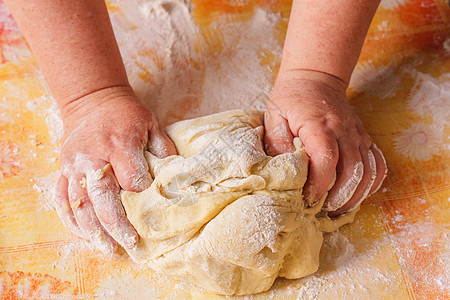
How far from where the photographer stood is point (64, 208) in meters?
1.31

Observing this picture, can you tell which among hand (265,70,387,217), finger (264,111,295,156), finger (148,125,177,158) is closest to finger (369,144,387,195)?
hand (265,70,387,217)

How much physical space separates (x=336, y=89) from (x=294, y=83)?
135 mm

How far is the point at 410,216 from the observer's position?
56.4 inches

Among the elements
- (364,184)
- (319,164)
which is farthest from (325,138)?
(364,184)

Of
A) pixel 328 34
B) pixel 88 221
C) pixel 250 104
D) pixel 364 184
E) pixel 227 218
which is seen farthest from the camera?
pixel 250 104

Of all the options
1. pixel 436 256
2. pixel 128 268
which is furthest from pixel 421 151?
pixel 128 268

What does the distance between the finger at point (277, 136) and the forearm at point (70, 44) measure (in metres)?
0.48

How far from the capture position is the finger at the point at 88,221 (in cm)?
124

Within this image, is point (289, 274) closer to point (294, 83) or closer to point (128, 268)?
point (128, 268)

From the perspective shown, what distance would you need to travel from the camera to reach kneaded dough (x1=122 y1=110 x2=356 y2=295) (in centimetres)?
114

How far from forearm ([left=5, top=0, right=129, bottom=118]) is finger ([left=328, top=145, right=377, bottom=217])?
75 centimetres

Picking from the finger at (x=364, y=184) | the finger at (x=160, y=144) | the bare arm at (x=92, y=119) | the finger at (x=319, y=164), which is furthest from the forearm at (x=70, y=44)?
the finger at (x=364, y=184)

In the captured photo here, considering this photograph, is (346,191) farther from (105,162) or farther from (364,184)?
(105,162)

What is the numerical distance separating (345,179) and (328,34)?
0.46 meters
